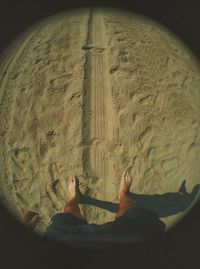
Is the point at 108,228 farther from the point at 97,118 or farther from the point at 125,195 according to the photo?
the point at 97,118

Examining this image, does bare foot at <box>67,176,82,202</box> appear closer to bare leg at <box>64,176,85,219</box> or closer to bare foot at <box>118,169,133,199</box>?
bare leg at <box>64,176,85,219</box>

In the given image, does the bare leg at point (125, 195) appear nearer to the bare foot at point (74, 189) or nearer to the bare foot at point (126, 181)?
the bare foot at point (126, 181)

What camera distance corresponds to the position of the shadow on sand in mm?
1426

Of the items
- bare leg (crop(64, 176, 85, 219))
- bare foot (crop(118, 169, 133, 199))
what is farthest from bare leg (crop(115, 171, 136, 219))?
bare leg (crop(64, 176, 85, 219))

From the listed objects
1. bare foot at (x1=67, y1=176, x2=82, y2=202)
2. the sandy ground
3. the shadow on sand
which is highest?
the sandy ground

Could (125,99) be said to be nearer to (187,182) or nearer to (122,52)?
(122,52)

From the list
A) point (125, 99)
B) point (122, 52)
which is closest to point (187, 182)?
point (125, 99)

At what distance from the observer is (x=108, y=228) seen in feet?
4.88

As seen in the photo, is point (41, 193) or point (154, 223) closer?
point (41, 193)

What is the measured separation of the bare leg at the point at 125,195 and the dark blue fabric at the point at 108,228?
19 millimetres

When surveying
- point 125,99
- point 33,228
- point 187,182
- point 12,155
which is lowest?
point 33,228

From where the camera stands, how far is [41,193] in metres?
1.41

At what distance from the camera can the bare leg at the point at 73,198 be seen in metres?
1.39

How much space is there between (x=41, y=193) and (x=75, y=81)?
31cm
